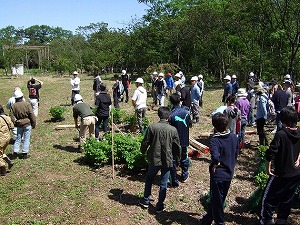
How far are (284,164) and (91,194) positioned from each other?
13.0 ft

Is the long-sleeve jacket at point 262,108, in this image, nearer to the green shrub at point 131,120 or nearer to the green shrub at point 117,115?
the green shrub at point 131,120

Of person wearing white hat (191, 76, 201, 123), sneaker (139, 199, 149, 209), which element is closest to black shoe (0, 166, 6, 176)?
sneaker (139, 199, 149, 209)

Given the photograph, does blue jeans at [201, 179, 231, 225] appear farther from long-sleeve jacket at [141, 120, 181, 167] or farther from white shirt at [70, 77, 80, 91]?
white shirt at [70, 77, 80, 91]

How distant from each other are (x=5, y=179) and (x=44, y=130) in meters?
5.25

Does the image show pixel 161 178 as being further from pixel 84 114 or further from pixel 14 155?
pixel 14 155

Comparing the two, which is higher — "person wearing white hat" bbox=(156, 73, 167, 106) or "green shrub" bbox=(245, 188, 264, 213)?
"person wearing white hat" bbox=(156, 73, 167, 106)

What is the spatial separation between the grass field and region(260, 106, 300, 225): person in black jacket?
3.24 ft

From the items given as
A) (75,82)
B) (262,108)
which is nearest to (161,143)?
(262,108)

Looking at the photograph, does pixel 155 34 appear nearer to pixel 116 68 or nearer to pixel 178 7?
pixel 178 7

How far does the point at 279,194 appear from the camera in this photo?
4.85 metres

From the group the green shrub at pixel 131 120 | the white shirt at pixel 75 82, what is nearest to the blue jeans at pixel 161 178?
the green shrub at pixel 131 120

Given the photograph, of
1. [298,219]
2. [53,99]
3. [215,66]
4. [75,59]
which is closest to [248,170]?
[298,219]

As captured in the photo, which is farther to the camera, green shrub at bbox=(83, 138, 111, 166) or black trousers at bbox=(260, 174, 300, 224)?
green shrub at bbox=(83, 138, 111, 166)

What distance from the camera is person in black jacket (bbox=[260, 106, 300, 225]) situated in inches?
182
